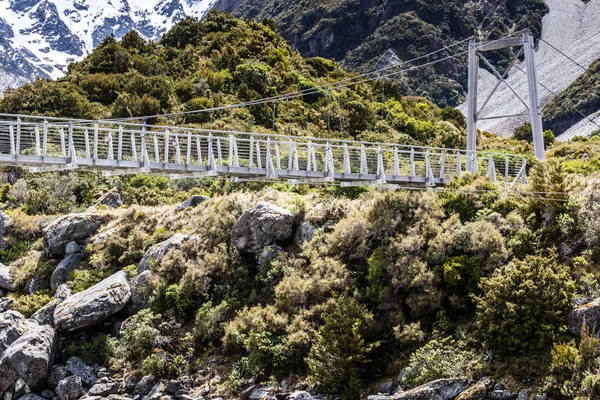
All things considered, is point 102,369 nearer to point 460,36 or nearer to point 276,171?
point 276,171

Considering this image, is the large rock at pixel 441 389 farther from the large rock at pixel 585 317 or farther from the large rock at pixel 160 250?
the large rock at pixel 160 250

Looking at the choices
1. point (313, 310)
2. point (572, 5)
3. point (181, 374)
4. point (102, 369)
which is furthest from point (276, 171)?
point (572, 5)

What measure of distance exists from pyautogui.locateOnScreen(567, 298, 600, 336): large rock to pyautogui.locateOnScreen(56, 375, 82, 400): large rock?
1184cm

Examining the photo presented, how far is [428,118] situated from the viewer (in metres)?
41.6

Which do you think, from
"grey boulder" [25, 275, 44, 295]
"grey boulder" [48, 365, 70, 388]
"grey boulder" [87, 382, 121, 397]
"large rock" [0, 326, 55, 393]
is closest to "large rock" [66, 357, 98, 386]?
"grey boulder" [48, 365, 70, 388]

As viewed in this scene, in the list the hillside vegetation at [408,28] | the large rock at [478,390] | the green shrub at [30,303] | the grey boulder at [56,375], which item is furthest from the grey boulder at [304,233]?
the hillside vegetation at [408,28]

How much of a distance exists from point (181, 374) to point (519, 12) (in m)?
95.8

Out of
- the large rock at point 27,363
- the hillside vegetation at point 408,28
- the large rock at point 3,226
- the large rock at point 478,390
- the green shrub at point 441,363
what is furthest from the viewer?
the hillside vegetation at point 408,28

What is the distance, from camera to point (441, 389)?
13.3 meters

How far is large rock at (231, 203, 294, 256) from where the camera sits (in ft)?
64.9

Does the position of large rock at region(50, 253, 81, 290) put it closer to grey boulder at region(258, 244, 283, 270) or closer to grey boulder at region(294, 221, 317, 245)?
grey boulder at region(258, 244, 283, 270)

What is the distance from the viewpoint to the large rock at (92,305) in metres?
19.1

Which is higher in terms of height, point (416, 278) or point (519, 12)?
point (519, 12)

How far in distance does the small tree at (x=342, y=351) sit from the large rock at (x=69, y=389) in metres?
6.24
